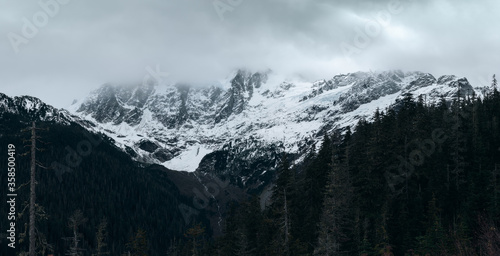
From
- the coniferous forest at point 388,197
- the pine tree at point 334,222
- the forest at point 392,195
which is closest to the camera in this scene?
the pine tree at point 334,222

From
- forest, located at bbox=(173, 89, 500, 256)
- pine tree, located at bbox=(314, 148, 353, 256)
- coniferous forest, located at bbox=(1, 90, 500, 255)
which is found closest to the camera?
pine tree, located at bbox=(314, 148, 353, 256)

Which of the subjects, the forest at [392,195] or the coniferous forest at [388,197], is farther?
the forest at [392,195]

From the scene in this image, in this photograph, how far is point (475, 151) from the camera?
63938 mm

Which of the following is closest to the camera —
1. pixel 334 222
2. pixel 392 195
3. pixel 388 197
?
pixel 334 222

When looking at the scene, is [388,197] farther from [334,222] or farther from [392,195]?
[334,222]

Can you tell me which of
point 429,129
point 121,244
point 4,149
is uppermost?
point 4,149

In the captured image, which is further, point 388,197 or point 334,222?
point 388,197

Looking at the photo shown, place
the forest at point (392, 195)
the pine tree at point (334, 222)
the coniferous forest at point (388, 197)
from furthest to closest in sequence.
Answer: the forest at point (392, 195) < the coniferous forest at point (388, 197) < the pine tree at point (334, 222)

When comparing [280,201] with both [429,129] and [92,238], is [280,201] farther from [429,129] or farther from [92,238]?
[92,238]

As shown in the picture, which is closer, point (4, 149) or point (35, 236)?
point (35, 236)

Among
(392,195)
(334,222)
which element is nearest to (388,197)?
(392,195)

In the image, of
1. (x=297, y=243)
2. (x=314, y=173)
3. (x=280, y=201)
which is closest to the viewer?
(x=297, y=243)

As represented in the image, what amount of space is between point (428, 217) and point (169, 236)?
535 feet

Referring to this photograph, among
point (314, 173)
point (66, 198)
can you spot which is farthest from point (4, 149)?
point (314, 173)
